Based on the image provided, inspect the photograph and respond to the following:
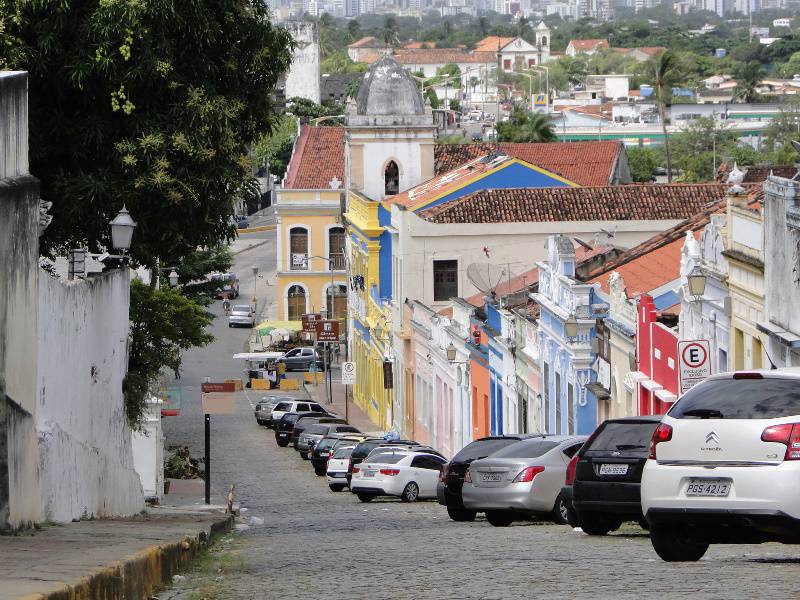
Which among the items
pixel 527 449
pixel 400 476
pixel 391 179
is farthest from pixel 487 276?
pixel 527 449

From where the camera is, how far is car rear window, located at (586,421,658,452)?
64.2 feet

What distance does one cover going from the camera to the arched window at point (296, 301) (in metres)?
89.5

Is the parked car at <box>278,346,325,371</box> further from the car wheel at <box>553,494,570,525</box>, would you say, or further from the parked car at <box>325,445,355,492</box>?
the car wheel at <box>553,494,570,525</box>

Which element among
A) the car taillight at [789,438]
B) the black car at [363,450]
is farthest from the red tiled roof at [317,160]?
the car taillight at [789,438]

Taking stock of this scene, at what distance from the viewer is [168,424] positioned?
2532 inches

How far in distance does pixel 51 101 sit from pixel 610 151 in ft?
199

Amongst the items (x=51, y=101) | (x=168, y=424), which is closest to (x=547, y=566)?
(x=51, y=101)

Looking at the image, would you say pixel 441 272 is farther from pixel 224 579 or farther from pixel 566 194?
pixel 224 579

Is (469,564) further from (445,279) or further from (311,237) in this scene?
(311,237)

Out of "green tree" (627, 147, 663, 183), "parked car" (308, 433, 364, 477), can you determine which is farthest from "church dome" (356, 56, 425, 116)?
"green tree" (627, 147, 663, 183)

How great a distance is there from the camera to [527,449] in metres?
23.9

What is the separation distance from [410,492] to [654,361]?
6.74m

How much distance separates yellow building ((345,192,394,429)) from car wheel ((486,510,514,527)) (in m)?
34.6

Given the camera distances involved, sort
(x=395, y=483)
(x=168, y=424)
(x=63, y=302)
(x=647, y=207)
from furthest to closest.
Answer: (x=168, y=424), (x=647, y=207), (x=395, y=483), (x=63, y=302)
